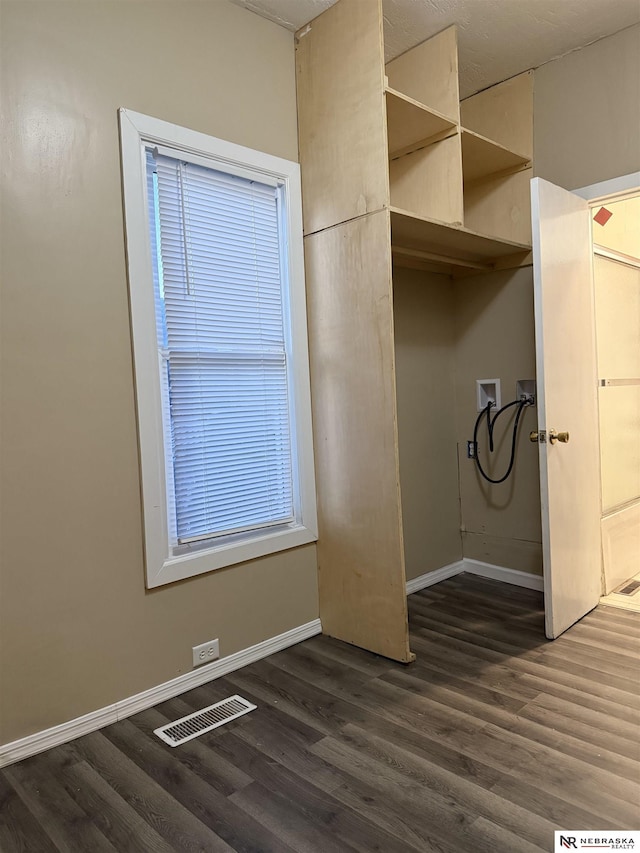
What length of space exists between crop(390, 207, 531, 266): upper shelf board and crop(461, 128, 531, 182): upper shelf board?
478 mm

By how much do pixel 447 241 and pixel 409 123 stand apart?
60cm

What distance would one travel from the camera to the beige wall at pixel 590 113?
2977 millimetres

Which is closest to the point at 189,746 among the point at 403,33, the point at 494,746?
the point at 494,746

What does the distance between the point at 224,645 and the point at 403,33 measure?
305 centimetres

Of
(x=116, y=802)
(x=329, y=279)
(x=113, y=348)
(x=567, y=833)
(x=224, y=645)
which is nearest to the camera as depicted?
(x=567, y=833)

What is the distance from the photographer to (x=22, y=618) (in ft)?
6.65

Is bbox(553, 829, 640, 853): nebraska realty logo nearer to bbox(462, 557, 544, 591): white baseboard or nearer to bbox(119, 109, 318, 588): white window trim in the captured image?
bbox(119, 109, 318, 588): white window trim

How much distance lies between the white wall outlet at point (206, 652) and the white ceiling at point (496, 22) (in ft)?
9.19

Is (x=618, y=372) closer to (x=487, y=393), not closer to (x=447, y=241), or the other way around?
(x=487, y=393)

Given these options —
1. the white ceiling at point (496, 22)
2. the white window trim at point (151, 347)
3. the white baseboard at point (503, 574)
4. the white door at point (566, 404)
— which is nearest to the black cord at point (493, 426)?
the white door at point (566, 404)

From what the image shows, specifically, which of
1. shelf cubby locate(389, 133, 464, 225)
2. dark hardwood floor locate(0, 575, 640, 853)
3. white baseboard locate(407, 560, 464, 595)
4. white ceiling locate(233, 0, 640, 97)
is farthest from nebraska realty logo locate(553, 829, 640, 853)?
white ceiling locate(233, 0, 640, 97)

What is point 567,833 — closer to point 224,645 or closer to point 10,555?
point 224,645

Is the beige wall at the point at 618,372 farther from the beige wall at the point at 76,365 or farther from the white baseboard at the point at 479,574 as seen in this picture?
the beige wall at the point at 76,365

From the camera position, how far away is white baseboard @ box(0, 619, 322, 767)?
6.70ft
